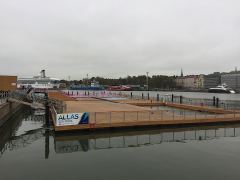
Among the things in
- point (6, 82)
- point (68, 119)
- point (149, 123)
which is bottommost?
point (149, 123)

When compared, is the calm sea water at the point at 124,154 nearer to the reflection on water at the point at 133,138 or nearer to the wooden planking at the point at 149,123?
the reflection on water at the point at 133,138

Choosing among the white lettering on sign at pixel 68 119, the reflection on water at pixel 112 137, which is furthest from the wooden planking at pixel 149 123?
the reflection on water at pixel 112 137

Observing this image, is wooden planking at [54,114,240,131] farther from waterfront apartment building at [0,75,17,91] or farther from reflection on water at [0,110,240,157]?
waterfront apartment building at [0,75,17,91]

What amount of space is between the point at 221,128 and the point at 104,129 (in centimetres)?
1151

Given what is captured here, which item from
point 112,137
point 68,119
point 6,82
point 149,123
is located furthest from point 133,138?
point 6,82

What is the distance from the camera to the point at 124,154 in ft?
60.3

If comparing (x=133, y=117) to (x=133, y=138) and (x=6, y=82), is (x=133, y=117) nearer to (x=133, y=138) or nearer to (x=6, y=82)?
(x=133, y=138)

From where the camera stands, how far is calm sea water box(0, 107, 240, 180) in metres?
14.6

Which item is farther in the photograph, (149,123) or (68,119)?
(149,123)

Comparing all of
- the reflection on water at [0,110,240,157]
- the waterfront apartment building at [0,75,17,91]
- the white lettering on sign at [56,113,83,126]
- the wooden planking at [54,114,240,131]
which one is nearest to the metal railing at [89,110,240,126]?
the wooden planking at [54,114,240,131]

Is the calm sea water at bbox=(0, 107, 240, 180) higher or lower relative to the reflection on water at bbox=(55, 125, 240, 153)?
lower

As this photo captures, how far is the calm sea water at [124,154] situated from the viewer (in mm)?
14570

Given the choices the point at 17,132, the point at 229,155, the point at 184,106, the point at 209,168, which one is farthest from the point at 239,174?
the point at 184,106

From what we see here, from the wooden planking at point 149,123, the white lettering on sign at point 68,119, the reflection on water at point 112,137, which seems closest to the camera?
the reflection on water at point 112,137
